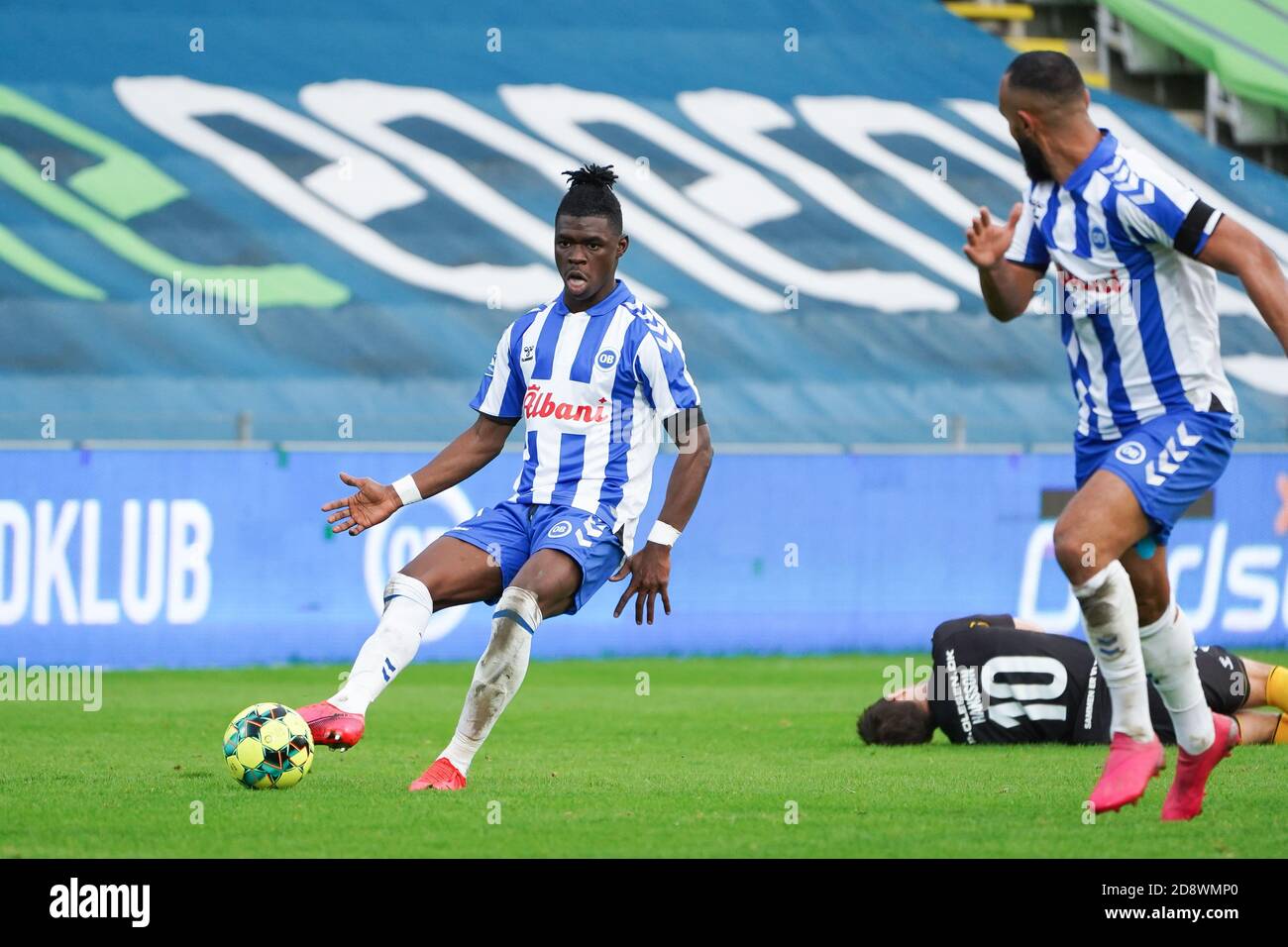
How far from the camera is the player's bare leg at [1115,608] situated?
5562mm

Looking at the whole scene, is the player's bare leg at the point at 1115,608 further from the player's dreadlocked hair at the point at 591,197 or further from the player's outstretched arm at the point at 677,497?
the player's dreadlocked hair at the point at 591,197

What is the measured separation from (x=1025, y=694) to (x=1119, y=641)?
95.6 inches

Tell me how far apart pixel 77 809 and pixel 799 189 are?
14750 mm

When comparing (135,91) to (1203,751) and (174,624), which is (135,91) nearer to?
(174,624)

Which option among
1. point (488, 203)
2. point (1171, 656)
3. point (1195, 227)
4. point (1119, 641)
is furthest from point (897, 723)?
point (488, 203)

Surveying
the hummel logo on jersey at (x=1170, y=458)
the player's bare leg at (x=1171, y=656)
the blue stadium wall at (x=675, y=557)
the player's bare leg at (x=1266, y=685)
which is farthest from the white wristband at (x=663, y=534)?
the blue stadium wall at (x=675, y=557)

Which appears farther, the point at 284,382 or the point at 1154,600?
the point at 284,382

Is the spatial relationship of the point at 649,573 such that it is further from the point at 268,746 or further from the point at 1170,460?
the point at 1170,460

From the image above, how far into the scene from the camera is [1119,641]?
5773 mm

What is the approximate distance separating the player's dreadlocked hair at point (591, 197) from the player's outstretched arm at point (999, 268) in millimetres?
1407

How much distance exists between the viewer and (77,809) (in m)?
6.02

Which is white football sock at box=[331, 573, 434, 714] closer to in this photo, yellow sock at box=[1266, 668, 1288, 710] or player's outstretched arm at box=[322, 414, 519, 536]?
player's outstretched arm at box=[322, 414, 519, 536]
